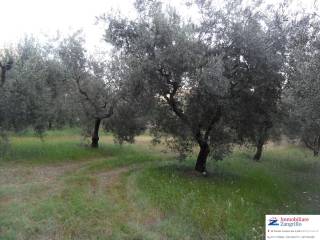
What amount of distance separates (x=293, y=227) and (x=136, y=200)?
315 inches

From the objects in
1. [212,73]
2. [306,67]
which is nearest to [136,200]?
[212,73]

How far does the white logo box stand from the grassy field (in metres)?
3.73

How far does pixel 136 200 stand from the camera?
1720 centimetres

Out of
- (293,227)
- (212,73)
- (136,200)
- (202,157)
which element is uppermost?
(212,73)

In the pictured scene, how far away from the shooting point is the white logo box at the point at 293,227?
1030 centimetres

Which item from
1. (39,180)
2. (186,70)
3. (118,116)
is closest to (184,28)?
(186,70)

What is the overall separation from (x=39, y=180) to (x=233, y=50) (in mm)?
11740

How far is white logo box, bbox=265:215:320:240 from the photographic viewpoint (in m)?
10.3

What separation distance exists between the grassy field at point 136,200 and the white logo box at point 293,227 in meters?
3.73

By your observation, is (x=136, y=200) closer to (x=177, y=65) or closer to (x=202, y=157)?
(x=177, y=65)

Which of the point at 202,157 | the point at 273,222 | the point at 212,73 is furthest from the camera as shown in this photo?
the point at 202,157

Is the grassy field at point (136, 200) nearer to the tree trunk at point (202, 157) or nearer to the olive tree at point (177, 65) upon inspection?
the tree trunk at point (202, 157)

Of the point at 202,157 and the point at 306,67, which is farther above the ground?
the point at 306,67

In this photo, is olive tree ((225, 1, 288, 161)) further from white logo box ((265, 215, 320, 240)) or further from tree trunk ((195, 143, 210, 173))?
white logo box ((265, 215, 320, 240))
